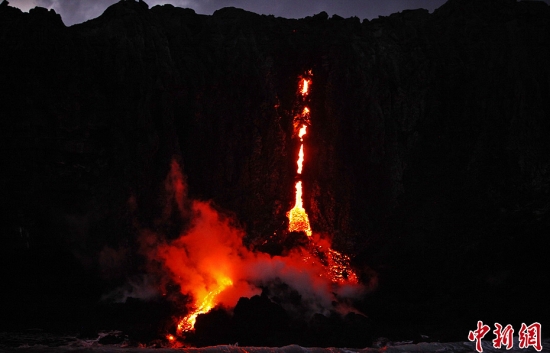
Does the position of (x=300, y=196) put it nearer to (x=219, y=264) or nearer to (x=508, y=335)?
(x=219, y=264)

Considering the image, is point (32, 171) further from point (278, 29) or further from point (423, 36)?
point (423, 36)

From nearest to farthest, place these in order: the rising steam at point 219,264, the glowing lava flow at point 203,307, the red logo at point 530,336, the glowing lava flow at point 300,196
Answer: the red logo at point 530,336 < the glowing lava flow at point 203,307 < the rising steam at point 219,264 < the glowing lava flow at point 300,196

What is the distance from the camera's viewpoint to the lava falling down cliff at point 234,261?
27.0 meters

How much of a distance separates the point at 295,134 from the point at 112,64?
12.5 metres

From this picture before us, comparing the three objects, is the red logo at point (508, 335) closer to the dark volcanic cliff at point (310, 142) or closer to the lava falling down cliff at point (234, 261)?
the dark volcanic cliff at point (310, 142)

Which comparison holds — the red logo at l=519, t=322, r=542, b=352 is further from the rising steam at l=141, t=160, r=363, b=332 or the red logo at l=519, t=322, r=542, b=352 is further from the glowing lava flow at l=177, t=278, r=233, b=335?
the glowing lava flow at l=177, t=278, r=233, b=335

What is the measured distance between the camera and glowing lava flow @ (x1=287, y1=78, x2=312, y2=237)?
31.0m

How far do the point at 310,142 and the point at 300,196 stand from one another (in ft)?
12.3

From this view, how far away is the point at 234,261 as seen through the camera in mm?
29219

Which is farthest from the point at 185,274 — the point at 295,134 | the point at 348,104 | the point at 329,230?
the point at 348,104

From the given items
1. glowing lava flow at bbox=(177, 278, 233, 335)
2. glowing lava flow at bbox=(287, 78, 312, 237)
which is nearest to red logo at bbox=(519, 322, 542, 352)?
glowing lava flow at bbox=(287, 78, 312, 237)

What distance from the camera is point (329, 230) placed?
3030 cm

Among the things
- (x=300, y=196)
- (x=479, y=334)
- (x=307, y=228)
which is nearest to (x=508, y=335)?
(x=479, y=334)

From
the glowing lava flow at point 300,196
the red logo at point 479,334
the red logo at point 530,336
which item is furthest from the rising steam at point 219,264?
the red logo at point 530,336
